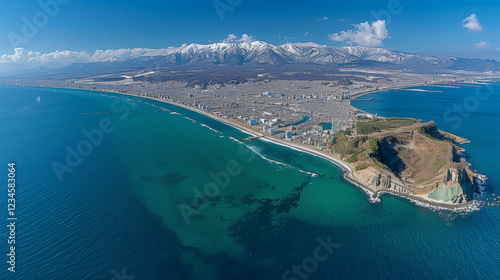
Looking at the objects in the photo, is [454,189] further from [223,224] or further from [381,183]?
[223,224]

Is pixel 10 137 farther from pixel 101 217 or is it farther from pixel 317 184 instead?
pixel 317 184

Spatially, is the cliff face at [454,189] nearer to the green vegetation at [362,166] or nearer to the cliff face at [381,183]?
the cliff face at [381,183]

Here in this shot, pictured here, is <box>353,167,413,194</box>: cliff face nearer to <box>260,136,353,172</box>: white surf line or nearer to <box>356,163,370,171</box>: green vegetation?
<box>356,163,370,171</box>: green vegetation

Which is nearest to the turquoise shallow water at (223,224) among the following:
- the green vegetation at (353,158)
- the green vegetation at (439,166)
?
the green vegetation at (353,158)

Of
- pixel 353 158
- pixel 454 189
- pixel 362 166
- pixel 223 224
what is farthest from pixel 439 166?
pixel 223 224

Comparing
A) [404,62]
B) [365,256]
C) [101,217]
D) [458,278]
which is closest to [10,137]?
[101,217]

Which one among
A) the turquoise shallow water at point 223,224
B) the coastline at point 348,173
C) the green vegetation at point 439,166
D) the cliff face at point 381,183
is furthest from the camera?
the green vegetation at point 439,166
